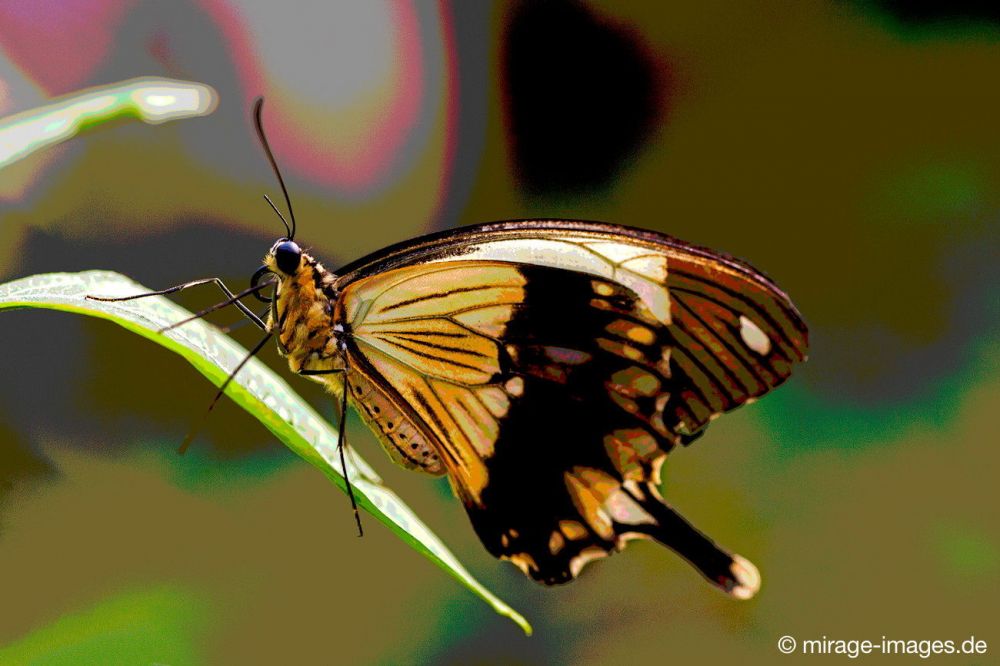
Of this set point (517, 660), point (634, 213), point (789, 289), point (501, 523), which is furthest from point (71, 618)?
point (789, 289)

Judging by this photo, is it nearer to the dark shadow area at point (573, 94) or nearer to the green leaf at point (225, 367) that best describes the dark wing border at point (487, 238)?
the green leaf at point (225, 367)

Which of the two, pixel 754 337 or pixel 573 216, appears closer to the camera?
pixel 754 337

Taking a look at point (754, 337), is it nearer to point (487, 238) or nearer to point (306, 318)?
point (487, 238)

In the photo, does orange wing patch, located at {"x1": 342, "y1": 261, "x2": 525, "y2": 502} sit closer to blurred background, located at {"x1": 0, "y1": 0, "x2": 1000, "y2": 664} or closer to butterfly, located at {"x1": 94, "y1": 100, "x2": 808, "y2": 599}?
butterfly, located at {"x1": 94, "y1": 100, "x2": 808, "y2": 599}

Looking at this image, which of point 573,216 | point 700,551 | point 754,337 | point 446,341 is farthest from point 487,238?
point 573,216

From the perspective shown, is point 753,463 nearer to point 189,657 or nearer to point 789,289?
point 789,289

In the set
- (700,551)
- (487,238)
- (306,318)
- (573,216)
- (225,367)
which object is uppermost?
(573,216)
